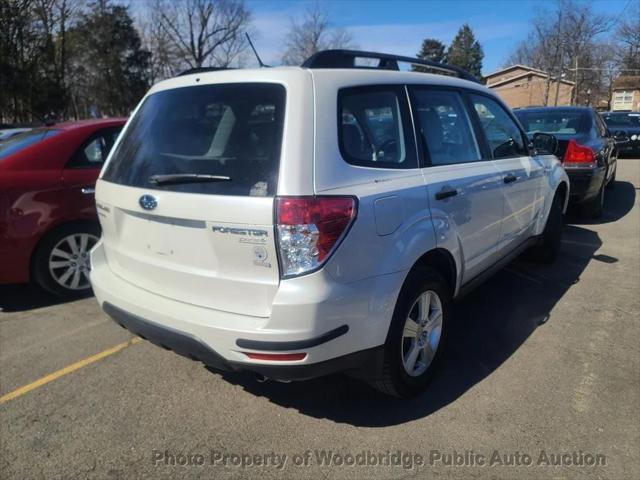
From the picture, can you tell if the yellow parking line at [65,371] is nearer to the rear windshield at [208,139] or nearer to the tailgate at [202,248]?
the tailgate at [202,248]

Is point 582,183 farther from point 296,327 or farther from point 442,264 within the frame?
point 296,327

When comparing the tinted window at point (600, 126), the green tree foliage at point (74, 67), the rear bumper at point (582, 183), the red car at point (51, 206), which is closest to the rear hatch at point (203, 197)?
the red car at point (51, 206)

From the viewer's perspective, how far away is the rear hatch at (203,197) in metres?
2.25

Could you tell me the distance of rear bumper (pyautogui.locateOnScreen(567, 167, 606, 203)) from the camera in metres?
6.79

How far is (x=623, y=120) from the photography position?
61.6 ft

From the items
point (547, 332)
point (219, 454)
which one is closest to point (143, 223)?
point (219, 454)

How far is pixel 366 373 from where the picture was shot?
2.58m

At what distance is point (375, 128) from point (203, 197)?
0.98 m

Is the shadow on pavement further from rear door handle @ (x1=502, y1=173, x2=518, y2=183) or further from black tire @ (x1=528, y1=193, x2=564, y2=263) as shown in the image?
black tire @ (x1=528, y1=193, x2=564, y2=263)

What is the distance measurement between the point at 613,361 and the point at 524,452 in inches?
51.0

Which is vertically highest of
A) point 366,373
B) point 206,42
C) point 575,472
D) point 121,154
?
point 206,42

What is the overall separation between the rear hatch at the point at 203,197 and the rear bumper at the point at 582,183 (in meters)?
5.74

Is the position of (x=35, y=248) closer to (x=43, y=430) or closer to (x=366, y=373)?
(x=43, y=430)

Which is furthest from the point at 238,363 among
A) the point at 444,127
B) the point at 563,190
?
the point at 563,190
